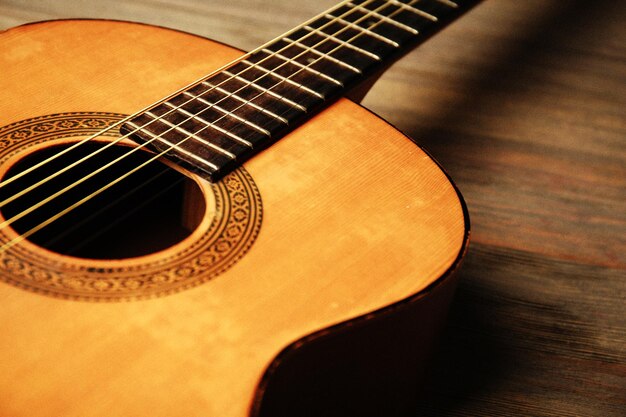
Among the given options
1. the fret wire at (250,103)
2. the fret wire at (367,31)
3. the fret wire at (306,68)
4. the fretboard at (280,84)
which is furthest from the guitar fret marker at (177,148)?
the fret wire at (367,31)

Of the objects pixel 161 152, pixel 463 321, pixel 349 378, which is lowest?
pixel 463 321

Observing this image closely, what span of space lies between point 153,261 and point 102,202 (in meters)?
0.23

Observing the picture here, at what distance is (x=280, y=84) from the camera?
0.81 meters

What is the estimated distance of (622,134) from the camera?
46.9 inches

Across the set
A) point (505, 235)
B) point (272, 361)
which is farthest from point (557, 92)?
point (272, 361)

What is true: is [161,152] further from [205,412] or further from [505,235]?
[505,235]

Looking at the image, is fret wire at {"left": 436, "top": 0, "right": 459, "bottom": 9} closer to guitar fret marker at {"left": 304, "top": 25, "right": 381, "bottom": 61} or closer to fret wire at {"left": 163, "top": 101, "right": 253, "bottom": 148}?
guitar fret marker at {"left": 304, "top": 25, "right": 381, "bottom": 61}

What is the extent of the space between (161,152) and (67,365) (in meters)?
0.26

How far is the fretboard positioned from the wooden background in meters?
0.23

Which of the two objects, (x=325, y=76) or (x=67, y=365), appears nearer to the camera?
(x=67, y=365)

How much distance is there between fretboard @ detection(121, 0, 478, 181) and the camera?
71 cm

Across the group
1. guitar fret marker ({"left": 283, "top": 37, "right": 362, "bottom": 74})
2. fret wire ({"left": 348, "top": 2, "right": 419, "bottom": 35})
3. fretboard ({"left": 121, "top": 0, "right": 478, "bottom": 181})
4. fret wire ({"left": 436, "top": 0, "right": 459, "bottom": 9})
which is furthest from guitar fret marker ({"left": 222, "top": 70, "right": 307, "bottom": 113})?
fret wire ({"left": 436, "top": 0, "right": 459, "bottom": 9})

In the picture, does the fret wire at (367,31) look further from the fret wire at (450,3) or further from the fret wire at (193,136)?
the fret wire at (193,136)

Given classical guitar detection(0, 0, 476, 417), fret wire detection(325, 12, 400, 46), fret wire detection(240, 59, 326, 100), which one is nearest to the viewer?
classical guitar detection(0, 0, 476, 417)
